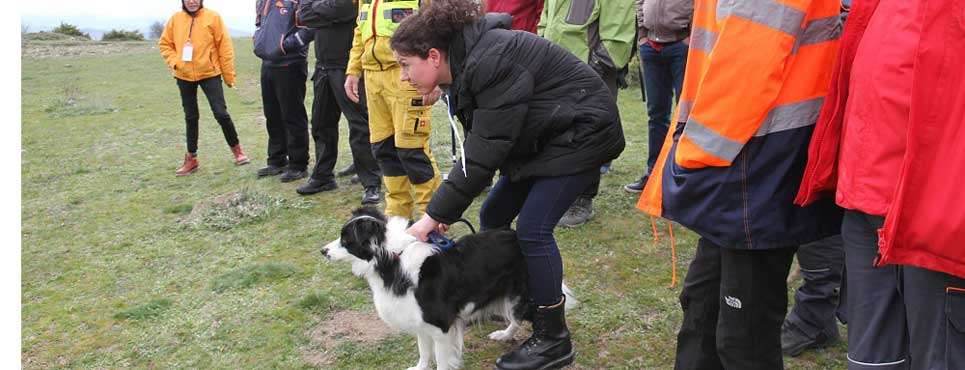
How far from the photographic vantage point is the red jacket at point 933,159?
1.60 meters

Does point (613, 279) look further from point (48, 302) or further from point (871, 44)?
point (48, 302)

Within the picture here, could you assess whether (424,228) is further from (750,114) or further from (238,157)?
(238,157)

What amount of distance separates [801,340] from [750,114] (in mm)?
1833

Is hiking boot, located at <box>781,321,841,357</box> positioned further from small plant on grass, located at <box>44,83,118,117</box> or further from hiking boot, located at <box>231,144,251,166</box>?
small plant on grass, located at <box>44,83,118,117</box>

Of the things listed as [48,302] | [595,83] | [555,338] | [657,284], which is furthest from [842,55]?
[48,302]

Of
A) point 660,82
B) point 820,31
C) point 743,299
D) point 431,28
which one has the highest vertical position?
point 820,31

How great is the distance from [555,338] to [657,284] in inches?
42.7

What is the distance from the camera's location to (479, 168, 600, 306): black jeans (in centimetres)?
315

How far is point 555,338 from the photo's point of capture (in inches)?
135

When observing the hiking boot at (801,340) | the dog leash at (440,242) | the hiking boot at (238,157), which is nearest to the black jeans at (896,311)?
the hiking boot at (801,340)

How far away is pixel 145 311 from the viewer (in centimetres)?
445

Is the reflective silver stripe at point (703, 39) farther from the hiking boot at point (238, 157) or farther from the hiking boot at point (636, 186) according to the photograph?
the hiking boot at point (238, 157)

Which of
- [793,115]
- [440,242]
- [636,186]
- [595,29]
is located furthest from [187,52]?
[793,115]

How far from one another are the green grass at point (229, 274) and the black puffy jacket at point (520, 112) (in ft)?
3.47
